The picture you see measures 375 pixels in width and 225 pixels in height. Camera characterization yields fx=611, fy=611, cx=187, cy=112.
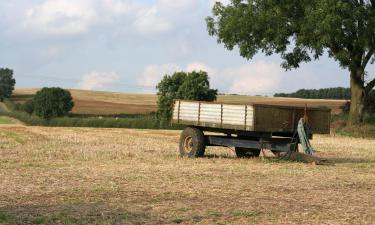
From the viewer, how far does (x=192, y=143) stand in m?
18.7

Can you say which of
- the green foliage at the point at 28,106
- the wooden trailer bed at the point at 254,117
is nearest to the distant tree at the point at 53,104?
the green foliage at the point at 28,106

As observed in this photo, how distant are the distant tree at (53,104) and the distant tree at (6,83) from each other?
1891cm

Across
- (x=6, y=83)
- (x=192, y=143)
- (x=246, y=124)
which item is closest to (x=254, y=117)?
(x=246, y=124)

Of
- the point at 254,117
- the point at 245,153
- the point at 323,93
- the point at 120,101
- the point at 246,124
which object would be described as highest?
the point at 323,93

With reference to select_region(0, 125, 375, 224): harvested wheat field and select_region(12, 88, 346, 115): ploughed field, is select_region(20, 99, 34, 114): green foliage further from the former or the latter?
select_region(0, 125, 375, 224): harvested wheat field

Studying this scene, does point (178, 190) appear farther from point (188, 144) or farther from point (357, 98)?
point (357, 98)

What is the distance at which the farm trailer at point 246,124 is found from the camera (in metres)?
17.1

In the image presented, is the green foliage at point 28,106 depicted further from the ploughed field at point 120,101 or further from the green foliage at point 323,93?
the green foliage at point 323,93

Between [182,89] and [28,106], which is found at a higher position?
[182,89]

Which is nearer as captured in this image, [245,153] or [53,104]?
[245,153]

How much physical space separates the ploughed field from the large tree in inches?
1138

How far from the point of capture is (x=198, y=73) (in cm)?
6806

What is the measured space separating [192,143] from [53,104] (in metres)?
66.4

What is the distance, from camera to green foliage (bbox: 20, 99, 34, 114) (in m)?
83.9
